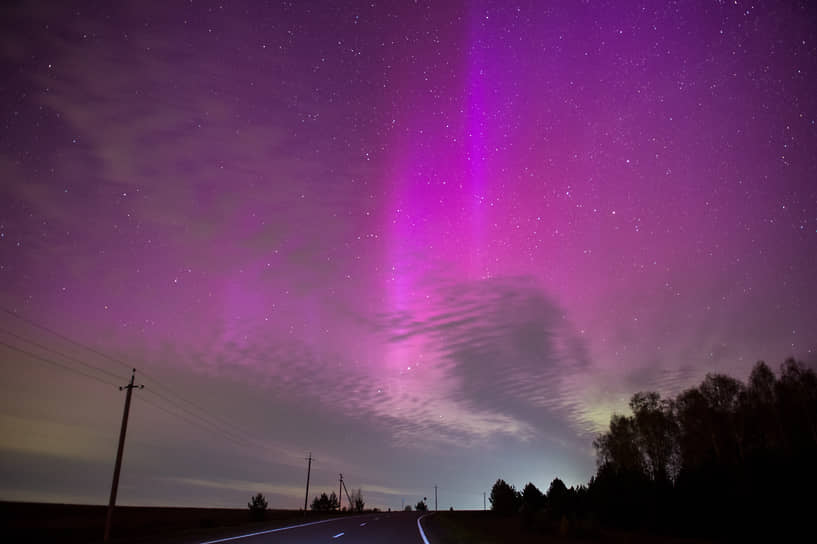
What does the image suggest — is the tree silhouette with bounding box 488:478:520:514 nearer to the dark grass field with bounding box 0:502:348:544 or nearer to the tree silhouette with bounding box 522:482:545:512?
the tree silhouette with bounding box 522:482:545:512

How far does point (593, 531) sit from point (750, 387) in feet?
103

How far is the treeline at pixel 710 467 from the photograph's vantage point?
28.3 metres

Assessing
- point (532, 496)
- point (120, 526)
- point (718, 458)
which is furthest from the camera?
point (532, 496)

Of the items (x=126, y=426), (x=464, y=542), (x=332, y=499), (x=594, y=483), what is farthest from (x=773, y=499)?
(x=332, y=499)

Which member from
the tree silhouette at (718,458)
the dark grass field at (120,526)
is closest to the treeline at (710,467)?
the tree silhouette at (718,458)

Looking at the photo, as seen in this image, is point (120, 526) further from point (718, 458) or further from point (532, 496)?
point (532, 496)

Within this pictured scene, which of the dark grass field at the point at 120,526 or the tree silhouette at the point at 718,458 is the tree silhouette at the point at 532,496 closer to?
the tree silhouette at the point at 718,458

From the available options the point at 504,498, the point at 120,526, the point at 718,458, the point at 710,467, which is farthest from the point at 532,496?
the point at 120,526

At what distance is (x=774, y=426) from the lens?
47250 mm

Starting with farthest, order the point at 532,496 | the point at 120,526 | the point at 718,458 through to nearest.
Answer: the point at 532,496 → the point at 718,458 → the point at 120,526

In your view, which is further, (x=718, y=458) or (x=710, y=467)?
(x=718, y=458)

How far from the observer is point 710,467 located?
3691 cm

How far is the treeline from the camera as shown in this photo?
28.3m

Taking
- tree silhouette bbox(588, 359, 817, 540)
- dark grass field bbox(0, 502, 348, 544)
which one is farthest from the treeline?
dark grass field bbox(0, 502, 348, 544)
